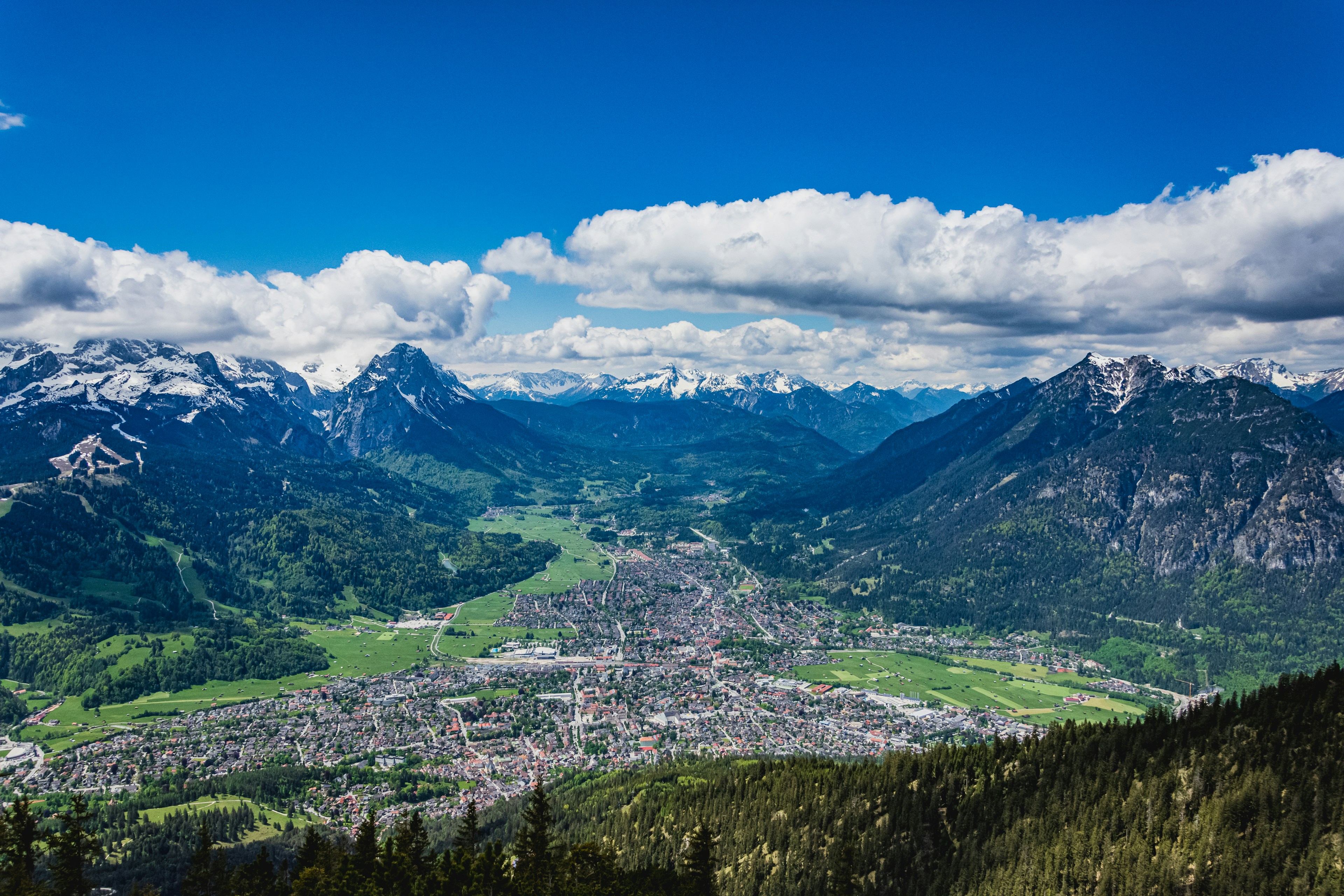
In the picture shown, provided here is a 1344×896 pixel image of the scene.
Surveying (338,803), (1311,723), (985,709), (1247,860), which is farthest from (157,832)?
(985,709)

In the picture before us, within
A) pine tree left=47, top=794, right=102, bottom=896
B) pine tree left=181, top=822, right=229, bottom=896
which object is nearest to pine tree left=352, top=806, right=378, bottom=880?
pine tree left=181, top=822, right=229, bottom=896

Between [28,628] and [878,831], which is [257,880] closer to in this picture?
[878,831]

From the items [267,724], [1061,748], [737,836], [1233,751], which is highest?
[1233,751]

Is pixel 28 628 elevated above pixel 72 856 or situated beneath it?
situated beneath

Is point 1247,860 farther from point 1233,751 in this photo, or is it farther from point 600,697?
point 600,697

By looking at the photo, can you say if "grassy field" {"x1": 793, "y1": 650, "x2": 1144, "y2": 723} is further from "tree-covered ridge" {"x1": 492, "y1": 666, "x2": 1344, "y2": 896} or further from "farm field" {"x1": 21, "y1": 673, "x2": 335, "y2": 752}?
"farm field" {"x1": 21, "y1": 673, "x2": 335, "y2": 752}

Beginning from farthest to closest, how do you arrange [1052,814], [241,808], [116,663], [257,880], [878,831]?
[116,663] → [241,808] → [878,831] → [1052,814] → [257,880]

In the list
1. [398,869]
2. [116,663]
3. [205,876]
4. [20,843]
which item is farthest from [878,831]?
[116,663]
